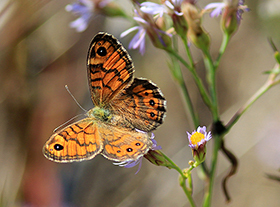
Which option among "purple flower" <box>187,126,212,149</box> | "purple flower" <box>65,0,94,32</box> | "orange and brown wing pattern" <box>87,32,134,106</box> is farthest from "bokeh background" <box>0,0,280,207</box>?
"purple flower" <box>187,126,212,149</box>

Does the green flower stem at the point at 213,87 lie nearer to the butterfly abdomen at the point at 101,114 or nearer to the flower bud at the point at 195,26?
the flower bud at the point at 195,26

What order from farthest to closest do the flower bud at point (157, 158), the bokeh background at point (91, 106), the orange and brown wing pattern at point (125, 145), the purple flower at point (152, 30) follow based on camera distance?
the bokeh background at point (91, 106), the purple flower at point (152, 30), the flower bud at point (157, 158), the orange and brown wing pattern at point (125, 145)

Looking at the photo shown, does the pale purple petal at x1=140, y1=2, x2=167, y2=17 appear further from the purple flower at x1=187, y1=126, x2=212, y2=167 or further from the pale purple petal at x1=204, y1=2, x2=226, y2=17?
the purple flower at x1=187, y1=126, x2=212, y2=167

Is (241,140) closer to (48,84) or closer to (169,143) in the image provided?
(169,143)

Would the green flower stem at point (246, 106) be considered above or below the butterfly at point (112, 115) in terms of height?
below

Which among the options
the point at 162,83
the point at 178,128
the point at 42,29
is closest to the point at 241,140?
the point at 178,128

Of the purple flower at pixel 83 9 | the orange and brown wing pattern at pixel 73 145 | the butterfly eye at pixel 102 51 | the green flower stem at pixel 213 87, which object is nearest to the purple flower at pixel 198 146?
the green flower stem at pixel 213 87

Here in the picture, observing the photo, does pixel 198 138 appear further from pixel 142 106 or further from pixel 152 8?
pixel 152 8

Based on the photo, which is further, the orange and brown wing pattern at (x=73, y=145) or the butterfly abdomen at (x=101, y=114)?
the butterfly abdomen at (x=101, y=114)
